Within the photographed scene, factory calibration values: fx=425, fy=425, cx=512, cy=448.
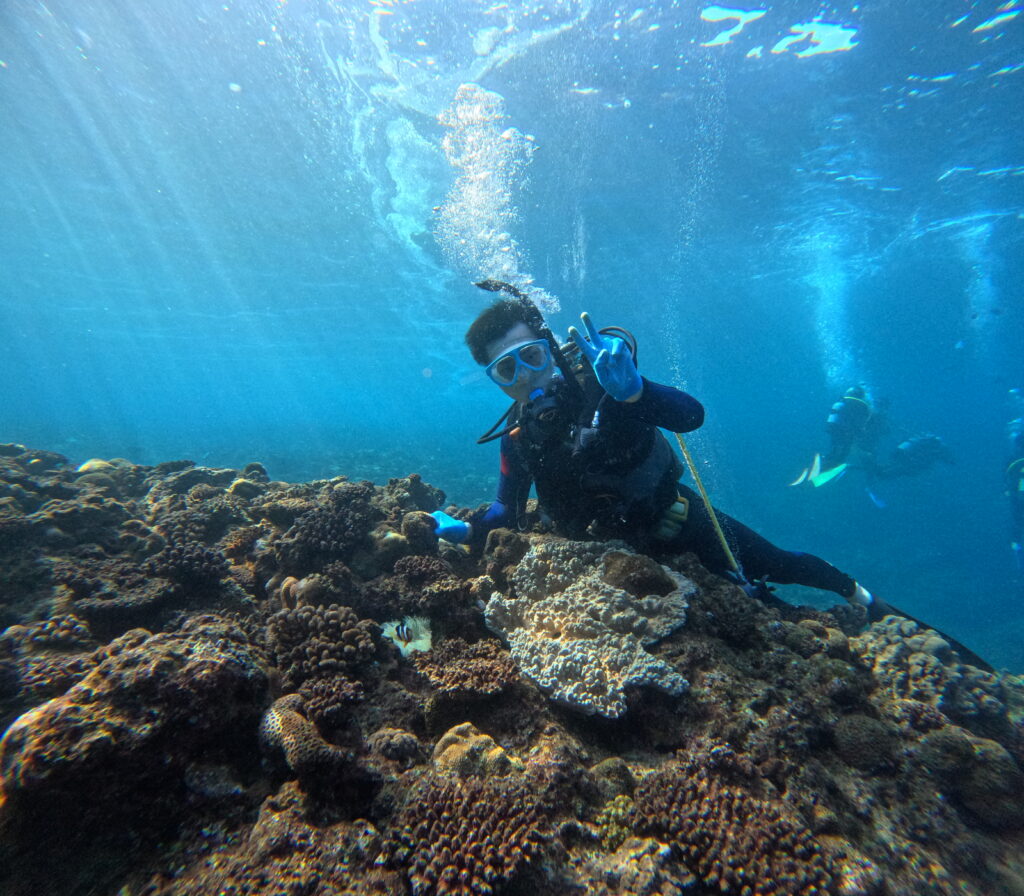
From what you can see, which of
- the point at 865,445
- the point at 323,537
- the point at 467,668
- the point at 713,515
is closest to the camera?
the point at 467,668

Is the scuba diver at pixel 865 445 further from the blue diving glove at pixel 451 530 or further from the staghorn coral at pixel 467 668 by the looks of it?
the staghorn coral at pixel 467 668

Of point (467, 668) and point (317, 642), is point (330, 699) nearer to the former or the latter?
point (317, 642)

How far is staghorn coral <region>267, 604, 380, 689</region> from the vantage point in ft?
8.86

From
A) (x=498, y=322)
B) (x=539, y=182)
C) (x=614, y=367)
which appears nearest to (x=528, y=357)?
(x=498, y=322)

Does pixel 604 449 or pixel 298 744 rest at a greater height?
pixel 604 449

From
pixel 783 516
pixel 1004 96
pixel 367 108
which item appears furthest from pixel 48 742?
pixel 783 516

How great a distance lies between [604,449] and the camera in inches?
A: 149

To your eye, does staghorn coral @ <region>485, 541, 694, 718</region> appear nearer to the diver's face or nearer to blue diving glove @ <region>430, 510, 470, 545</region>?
blue diving glove @ <region>430, 510, 470, 545</region>

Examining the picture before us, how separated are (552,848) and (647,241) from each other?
77.7 feet

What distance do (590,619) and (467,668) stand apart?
37.2 inches

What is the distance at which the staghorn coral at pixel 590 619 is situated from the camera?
2679 mm

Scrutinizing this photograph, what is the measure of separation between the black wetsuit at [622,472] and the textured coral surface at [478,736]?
45 centimetres

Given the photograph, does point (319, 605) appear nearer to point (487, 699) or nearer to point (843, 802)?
point (487, 699)

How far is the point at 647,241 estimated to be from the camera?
69.5 feet
